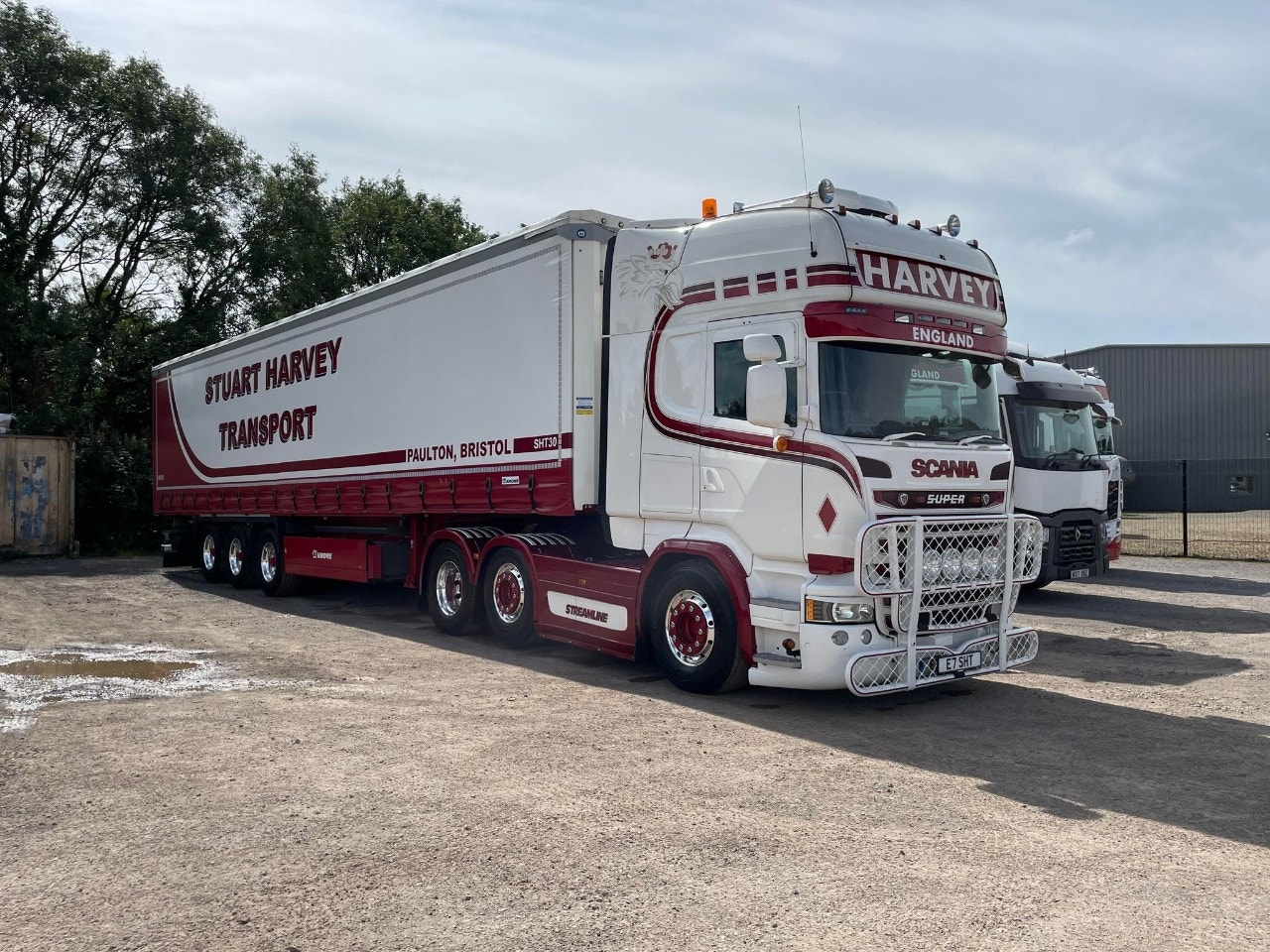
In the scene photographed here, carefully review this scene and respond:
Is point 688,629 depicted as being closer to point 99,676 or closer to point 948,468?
point 948,468

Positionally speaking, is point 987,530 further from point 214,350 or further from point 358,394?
point 214,350

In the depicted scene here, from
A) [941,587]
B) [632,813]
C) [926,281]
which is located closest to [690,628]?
[941,587]

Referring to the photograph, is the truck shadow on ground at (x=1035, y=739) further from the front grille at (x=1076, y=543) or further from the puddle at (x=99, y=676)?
the front grille at (x=1076, y=543)

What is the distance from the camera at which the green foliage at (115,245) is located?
83.0ft

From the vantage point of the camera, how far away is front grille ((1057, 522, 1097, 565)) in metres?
13.4

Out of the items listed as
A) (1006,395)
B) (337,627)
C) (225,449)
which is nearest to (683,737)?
(337,627)

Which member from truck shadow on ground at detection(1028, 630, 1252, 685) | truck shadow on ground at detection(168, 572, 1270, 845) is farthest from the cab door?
truck shadow on ground at detection(1028, 630, 1252, 685)

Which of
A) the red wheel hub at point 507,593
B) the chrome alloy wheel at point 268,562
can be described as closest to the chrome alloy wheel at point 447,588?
the red wheel hub at point 507,593

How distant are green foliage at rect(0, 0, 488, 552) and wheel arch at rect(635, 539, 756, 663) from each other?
2085cm

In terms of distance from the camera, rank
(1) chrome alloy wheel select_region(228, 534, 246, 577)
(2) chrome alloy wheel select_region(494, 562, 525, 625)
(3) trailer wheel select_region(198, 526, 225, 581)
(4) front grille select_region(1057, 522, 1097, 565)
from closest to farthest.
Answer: (2) chrome alloy wheel select_region(494, 562, 525, 625)
(4) front grille select_region(1057, 522, 1097, 565)
(1) chrome alloy wheel select_region(228, 534, 246, 577)
(3) trailer wheel select_region(198, 526, 225, 581)

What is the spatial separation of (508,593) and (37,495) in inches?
684

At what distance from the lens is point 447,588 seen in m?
11.4

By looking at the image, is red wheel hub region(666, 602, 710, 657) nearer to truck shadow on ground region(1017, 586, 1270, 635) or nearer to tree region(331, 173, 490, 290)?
truck shadow on ground region(1017, 586, 1270, 635)

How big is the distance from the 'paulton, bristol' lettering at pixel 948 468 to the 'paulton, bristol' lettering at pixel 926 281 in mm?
1262
